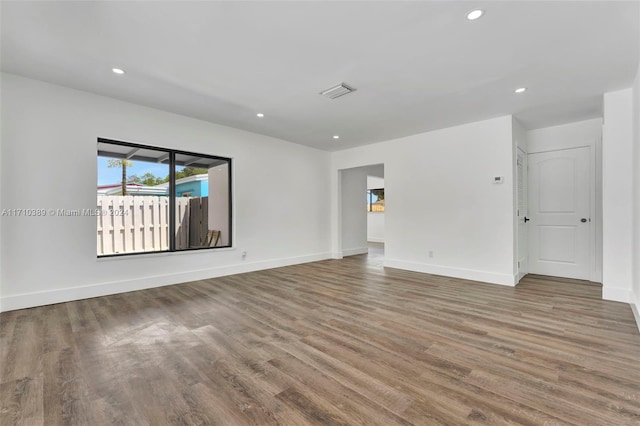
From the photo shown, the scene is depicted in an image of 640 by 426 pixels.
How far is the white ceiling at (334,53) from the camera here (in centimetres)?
216

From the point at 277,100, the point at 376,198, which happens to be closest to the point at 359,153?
the point at 277,100

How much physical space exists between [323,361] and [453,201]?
3965mm

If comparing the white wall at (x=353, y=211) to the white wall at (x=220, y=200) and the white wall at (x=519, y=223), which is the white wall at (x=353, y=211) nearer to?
the white wall at (x=220, y=200)

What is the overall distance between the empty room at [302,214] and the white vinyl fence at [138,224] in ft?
0.10

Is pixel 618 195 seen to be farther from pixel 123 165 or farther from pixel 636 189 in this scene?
pixel 123 165

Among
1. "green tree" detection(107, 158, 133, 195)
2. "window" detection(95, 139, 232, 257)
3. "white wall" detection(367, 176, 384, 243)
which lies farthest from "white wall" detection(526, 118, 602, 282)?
"green tree" detection(107, 158, 133, 195)

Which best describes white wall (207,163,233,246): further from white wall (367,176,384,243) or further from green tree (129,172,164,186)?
white wall (367,176,384,243)

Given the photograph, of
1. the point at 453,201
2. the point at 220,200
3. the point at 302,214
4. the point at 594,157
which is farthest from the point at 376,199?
the point at 220,200

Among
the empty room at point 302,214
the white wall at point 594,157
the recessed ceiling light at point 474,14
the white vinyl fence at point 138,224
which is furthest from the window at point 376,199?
the recessed ceiling light at point 474,14

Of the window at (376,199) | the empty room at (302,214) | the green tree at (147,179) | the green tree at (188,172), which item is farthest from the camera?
the window at (376,199)

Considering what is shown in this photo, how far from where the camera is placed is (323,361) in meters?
2.12

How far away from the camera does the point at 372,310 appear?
3223 mm

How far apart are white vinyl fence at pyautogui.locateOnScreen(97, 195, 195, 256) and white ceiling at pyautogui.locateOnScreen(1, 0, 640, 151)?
5.00ft

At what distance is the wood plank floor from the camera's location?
1.59 metres
